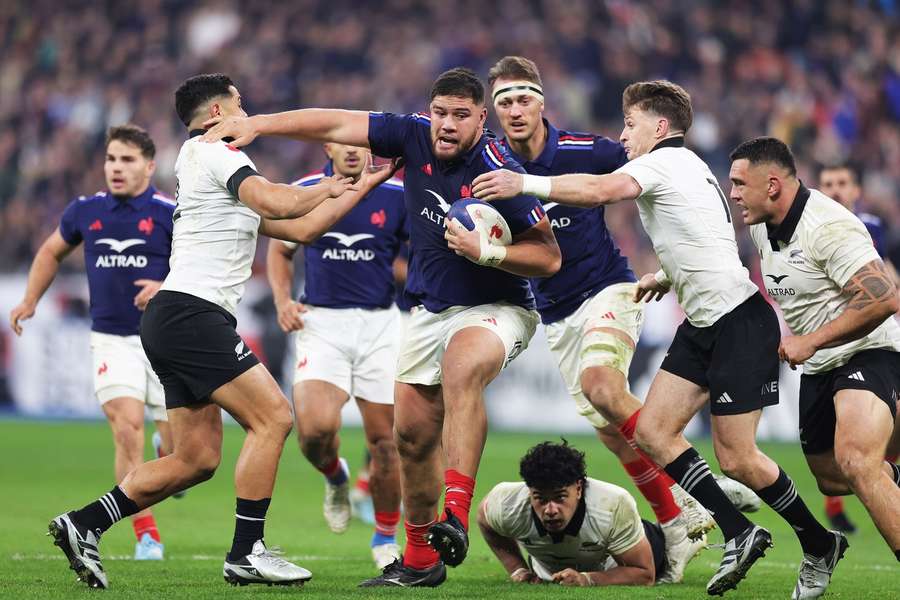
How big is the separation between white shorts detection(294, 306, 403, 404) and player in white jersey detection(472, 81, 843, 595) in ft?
10.1

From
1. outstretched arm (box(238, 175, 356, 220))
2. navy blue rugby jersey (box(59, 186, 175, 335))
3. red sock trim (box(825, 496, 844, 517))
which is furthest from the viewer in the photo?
red sock trim (box(825, 496, 844, 517))

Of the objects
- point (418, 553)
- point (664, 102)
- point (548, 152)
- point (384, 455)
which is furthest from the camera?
point (384, 455)

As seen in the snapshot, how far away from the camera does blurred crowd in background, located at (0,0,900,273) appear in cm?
2047

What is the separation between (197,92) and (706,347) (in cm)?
304

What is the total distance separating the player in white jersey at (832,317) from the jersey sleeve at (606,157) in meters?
1.30

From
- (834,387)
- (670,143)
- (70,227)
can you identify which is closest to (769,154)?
(670,143)

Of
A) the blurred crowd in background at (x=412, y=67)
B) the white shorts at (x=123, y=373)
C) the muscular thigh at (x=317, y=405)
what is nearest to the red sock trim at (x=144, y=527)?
the white shorts at (x=123, y=373)

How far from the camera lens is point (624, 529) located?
298 inches

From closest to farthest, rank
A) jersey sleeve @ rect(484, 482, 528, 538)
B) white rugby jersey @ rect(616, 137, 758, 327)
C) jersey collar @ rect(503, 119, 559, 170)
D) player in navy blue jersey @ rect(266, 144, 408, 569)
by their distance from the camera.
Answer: white rugby jersey @ rect(616, 137, 758, 327) → jersey sleeve @ rect(484, 482, 528, 538) → jersey collar @ rect(503, 119, 559, 170) → player in navy blue jersey @ rect(266, 144, 408, 569)

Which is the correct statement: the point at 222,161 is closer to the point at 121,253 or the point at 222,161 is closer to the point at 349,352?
the point at 121,253

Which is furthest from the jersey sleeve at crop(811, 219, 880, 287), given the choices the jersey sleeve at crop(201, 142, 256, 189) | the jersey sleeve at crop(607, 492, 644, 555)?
the jersey sleeve at crop(201, 142, 256, 189)

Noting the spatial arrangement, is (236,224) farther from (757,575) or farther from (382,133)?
(757,575)

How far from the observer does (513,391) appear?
17547 millimetres

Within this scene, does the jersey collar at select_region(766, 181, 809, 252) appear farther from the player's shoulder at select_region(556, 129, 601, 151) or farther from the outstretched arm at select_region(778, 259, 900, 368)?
the player's shoulder at select_region(556, 129, 601, 151)
